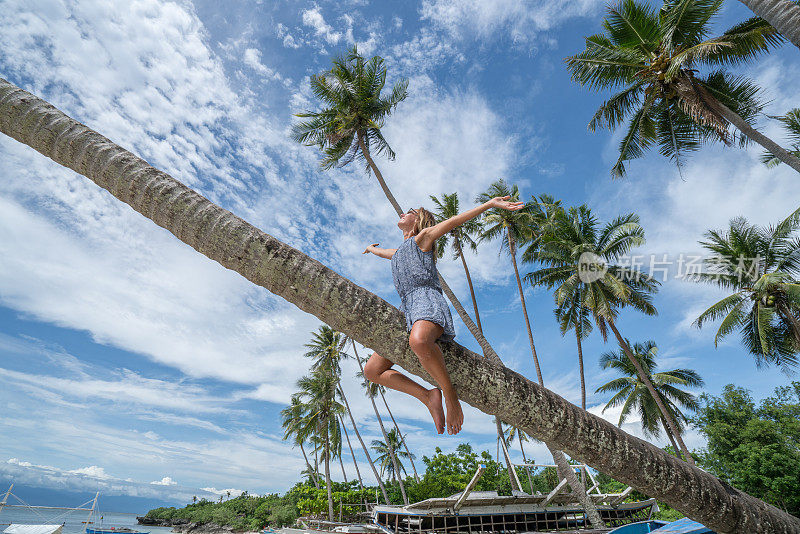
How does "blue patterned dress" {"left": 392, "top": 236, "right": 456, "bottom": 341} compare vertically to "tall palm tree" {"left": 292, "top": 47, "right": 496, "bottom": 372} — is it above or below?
below

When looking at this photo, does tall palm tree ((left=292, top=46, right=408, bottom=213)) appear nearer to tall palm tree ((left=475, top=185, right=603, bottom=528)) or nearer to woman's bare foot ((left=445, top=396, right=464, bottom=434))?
tall palm tree ((left=475, top=185, right=603, bottom=528))

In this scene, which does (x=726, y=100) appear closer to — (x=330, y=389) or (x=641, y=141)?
(x=641, y=141)

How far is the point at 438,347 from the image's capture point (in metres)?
2.08

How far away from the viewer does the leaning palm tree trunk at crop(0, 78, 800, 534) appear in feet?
6.97

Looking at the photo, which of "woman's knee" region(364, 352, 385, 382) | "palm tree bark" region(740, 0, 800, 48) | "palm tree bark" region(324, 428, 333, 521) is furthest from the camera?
"palm tree bark" region(324, 428, 333, 521)

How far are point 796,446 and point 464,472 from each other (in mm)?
18461

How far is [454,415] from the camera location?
2.28 m

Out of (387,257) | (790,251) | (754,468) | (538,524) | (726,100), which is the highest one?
(726,100)

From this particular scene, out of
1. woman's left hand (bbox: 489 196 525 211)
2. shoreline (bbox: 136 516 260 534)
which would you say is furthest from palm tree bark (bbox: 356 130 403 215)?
shoreline (bbox: 136 516 260 534)

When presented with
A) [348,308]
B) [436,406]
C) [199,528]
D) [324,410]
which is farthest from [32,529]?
[199,528]

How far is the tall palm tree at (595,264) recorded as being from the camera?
18.1 meters

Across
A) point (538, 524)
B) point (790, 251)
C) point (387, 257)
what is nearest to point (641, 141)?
point (790, 251)

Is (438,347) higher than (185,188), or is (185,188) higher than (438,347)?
(185,188)

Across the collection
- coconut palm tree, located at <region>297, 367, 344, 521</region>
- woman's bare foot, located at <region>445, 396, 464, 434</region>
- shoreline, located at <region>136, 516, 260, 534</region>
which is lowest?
shoreline, located at <region>136, 516, 260, 534</region>
